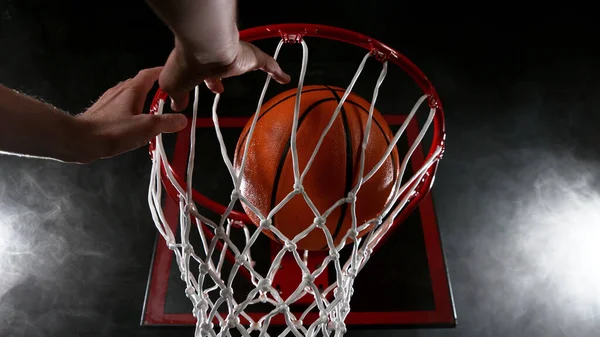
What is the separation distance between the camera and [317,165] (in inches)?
40.2

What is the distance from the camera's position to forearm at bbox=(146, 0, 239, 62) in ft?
1.81

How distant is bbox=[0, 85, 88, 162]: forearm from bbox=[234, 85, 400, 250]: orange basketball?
1.27 ft

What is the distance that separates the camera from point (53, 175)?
190 centimetres

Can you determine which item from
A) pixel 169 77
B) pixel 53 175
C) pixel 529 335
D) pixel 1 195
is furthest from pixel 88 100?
pixel 529 335

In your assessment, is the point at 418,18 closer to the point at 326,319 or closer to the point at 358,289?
the point at 358,289

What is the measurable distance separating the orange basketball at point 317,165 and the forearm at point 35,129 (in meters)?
0.39

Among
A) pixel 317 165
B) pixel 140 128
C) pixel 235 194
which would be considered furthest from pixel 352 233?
pixel 140 128

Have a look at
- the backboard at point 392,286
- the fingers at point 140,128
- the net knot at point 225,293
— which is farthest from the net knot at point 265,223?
the backboard at point 392,286

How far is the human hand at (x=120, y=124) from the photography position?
0.85 metres

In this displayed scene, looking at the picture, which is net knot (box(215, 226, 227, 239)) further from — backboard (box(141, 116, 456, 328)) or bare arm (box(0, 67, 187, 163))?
backboard (box(141, 116, 456, 328))

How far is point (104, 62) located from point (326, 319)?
1715mm

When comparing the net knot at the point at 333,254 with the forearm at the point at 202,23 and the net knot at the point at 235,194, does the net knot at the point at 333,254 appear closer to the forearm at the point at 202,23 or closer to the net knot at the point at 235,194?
the net knot at the point at 235,194

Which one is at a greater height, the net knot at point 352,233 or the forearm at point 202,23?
the forearm at point 202,23

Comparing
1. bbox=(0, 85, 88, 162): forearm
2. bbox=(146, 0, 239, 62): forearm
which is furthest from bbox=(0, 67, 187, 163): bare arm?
bbox=(146, 0, 239, 62): forearm
